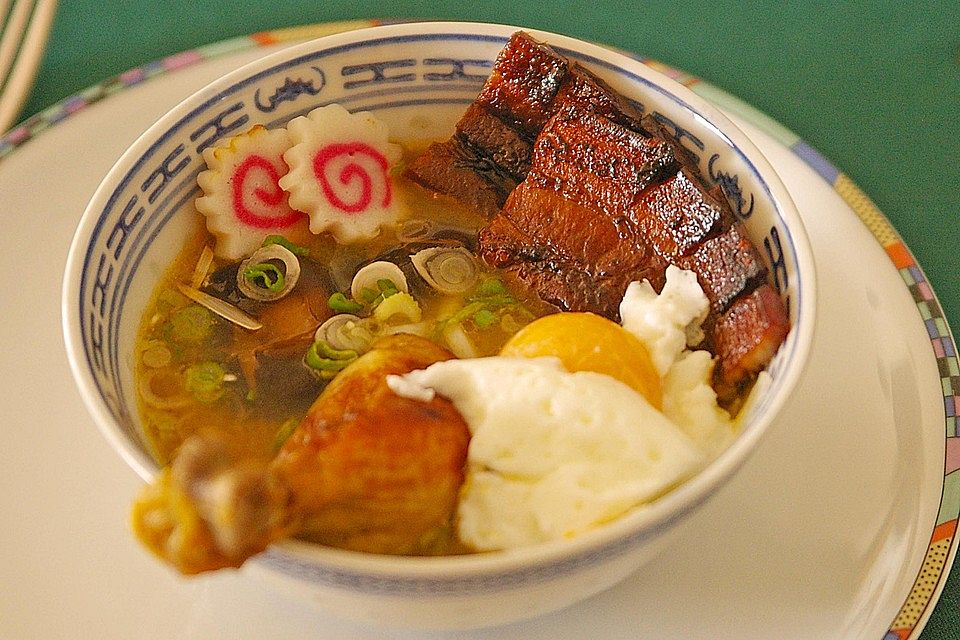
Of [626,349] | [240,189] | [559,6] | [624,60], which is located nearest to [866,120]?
[559,6]

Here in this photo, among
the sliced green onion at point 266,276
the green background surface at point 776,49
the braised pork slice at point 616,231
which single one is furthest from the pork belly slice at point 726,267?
the green background surface at point 776,49

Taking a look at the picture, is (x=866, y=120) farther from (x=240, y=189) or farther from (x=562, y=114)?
(x=240, y=189)

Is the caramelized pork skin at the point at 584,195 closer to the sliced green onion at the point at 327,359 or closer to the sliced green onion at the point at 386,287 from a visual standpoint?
the sliced green onion at the point at 386,287

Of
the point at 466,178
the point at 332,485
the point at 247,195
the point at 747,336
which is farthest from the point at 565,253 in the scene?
the point at 332,485

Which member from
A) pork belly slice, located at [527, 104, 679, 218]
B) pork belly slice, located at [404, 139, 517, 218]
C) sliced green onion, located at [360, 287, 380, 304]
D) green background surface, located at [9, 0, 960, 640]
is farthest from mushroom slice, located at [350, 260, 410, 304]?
green background surface, located at [9, 0, 960, 640]

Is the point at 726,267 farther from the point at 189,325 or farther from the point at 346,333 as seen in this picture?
the point at 189,325
